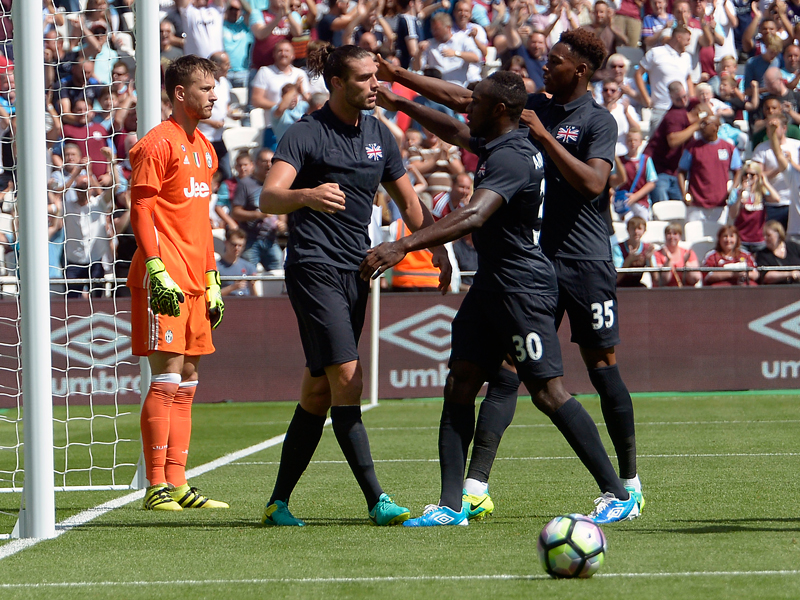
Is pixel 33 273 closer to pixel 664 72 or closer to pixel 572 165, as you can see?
pixel 572 165

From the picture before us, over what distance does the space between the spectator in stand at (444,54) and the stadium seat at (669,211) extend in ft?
10.9

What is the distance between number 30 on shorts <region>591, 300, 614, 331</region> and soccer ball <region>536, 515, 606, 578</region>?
1.78 meters

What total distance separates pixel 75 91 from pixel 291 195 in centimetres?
790

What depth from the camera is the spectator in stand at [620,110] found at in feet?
51.4

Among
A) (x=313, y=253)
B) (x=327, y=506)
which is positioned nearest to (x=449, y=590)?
(x=313, y=253)

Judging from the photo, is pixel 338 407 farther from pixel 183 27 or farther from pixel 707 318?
pixel 183 27

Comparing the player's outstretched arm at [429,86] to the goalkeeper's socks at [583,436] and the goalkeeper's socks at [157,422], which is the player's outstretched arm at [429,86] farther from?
the goalkeeper's socks at [157,422]

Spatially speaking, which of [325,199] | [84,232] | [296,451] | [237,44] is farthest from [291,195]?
[237,44]

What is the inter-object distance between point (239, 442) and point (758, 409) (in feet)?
17.5

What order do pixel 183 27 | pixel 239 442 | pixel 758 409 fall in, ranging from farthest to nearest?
pixel 183 27 < pixel 758 409 < pixel 239 442

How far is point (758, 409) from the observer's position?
11.6 meters

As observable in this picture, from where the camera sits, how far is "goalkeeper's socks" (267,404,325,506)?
568 cm

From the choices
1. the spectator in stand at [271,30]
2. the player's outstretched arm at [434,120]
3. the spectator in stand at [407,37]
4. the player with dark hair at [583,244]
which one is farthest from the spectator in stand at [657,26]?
the player's outstretched arm at [434,120]

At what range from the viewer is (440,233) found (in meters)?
4.98
